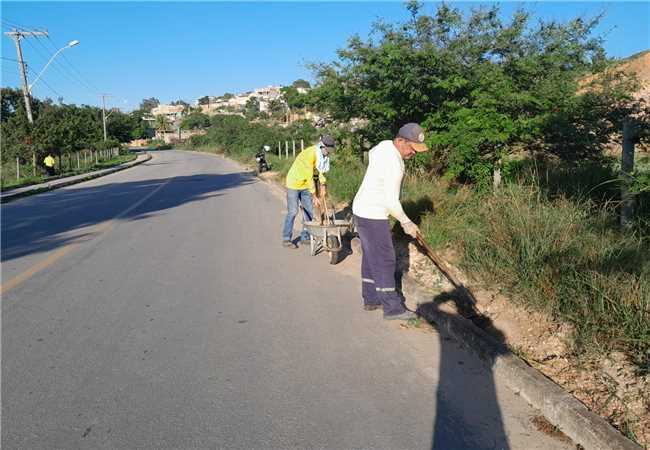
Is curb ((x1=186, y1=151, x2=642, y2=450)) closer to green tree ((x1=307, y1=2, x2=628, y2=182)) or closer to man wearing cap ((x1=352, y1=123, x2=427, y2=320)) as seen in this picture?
man wearing cap ((x1=352, y1=123, x2=427, y2=320))

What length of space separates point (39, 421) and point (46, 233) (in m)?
7.93

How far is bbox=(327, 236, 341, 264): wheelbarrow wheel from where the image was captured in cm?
757

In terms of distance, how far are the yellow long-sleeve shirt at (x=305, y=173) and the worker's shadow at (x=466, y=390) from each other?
3434mm

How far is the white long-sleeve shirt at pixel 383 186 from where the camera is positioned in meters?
4.92

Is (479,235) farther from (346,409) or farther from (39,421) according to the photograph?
(39,421)

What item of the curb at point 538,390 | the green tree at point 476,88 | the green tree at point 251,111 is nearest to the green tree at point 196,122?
the green tree at point 251,111

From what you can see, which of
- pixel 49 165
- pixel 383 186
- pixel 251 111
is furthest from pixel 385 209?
pixel 251 111

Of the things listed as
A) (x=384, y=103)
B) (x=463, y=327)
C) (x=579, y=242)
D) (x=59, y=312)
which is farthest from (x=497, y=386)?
(x=384, y=103)

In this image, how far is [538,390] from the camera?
349cm

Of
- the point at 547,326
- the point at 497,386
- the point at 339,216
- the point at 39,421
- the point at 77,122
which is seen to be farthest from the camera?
the point at 77,122

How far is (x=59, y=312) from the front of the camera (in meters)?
5.55

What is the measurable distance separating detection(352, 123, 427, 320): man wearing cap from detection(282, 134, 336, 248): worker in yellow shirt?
2.66 meters

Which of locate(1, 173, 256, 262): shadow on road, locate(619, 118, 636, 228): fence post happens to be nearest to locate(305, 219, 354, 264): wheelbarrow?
locate(619, 118, 636, 228): fence post

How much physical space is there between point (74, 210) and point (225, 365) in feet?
37.7
